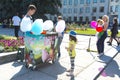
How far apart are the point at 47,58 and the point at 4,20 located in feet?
76.7

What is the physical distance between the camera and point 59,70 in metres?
6.03

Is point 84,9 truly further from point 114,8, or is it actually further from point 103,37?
point 103,37

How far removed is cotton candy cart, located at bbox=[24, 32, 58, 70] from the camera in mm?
5512

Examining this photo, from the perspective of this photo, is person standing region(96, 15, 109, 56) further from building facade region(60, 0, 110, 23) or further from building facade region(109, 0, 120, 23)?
building facade region(60, 0, 110, 23)

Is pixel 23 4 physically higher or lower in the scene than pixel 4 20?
higher

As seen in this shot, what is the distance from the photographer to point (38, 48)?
5676 millimetres

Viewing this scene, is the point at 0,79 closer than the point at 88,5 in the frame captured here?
Yes

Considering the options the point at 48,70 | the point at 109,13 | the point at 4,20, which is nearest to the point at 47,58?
the point at 48,70

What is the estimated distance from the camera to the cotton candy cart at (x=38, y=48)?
5.51m

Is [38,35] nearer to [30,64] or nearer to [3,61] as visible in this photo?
[30,64]

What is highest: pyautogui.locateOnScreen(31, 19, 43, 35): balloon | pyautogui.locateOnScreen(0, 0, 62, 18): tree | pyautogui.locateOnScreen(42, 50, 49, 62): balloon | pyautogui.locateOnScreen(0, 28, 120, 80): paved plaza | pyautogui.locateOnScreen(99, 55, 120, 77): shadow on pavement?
pyautogui.locateOnScreen(0, 0, 62, 18): tree

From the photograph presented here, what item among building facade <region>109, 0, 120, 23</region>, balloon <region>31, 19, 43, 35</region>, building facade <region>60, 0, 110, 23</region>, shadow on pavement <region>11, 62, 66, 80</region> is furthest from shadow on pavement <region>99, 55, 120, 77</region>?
building facade <region>60, 0, 110, 23</region>

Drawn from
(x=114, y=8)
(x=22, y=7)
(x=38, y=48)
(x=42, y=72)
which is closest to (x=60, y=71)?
(x=42, y=72)

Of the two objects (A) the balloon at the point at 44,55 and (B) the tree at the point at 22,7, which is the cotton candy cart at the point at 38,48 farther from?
(B) the tree at the point at 22,7
